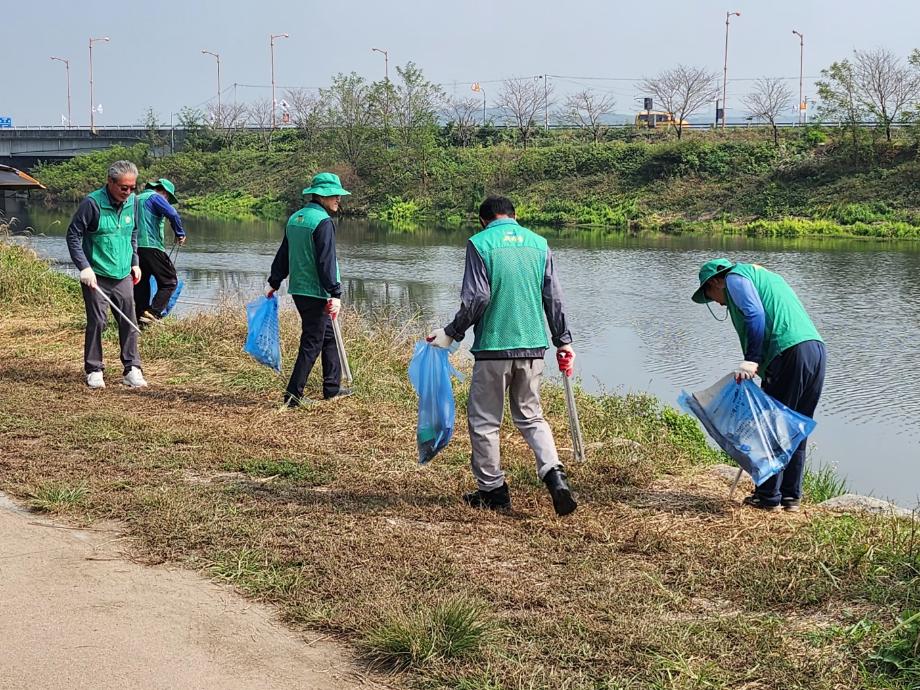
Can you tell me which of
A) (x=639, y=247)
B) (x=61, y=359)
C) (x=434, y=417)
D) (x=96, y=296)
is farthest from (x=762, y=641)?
(x=639, y=247)

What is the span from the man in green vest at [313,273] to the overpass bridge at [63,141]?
63032 millimetres

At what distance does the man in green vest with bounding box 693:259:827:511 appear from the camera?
5402mm

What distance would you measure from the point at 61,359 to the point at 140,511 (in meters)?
4.76

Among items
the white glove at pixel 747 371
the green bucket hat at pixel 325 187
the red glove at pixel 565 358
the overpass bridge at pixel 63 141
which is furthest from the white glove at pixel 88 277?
the overpass bridge at pixel 63 141

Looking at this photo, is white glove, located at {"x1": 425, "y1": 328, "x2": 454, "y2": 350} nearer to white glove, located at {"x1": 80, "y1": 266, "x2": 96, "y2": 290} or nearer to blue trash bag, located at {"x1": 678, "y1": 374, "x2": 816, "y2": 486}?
blue trash bag, located at {"x1": 678, "y1": 374, "x2": 816, "y2": 486}

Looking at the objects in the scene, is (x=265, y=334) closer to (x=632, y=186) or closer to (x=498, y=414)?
(x=498, y=414)

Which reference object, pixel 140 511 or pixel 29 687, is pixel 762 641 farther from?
pixel 140 511

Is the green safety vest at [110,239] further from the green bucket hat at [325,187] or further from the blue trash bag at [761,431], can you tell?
the blue trash bag at [761,431]

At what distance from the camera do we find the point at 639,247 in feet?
101

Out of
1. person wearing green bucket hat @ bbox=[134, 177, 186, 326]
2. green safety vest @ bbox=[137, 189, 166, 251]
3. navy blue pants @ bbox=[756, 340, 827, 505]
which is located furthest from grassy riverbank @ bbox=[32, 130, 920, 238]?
navy blue pants @ bbox=[756, 340, 827, 505]

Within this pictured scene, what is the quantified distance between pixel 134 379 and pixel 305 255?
70.9 inches

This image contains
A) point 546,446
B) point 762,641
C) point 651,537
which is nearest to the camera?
point 762,641

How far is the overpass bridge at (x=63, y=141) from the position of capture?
64688 millimetres

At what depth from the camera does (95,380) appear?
8.15 meters
